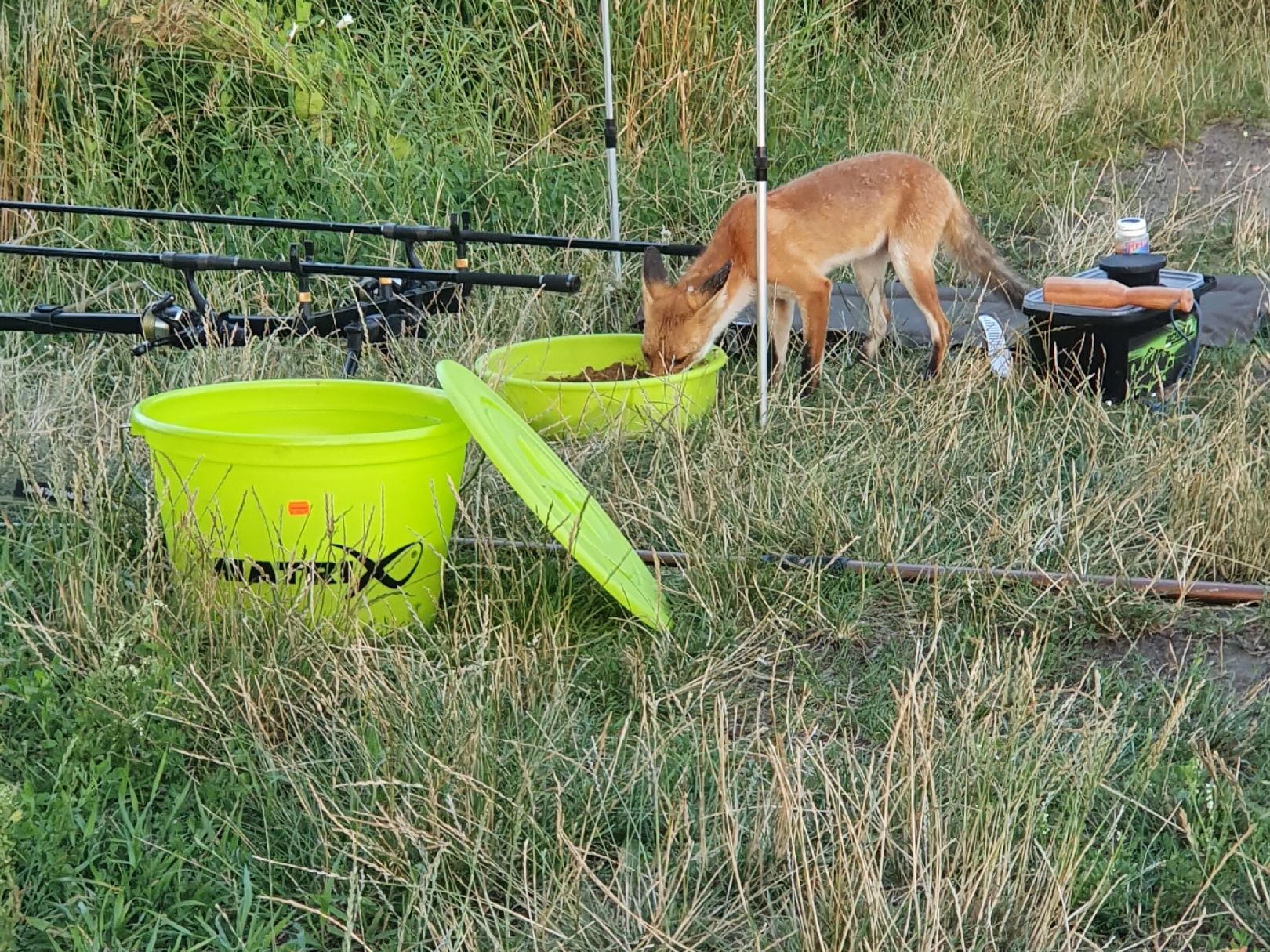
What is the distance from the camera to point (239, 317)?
4.29m

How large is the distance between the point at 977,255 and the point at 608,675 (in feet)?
10.9

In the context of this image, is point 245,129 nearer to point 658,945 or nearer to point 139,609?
point 139,609

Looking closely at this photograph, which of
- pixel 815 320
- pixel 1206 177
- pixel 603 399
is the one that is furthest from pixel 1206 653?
pixel 1206 177

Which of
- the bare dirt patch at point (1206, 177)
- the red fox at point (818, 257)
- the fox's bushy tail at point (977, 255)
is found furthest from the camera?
the bare dirt patch at point (1206, 177)

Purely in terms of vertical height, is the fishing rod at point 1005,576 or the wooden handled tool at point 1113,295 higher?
the wooden handled tool at point 1113,295

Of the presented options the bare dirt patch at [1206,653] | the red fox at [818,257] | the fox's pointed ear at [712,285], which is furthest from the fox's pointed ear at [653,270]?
the bare dirt patch at [1206,653]

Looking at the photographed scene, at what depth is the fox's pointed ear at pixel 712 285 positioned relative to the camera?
16.1ft

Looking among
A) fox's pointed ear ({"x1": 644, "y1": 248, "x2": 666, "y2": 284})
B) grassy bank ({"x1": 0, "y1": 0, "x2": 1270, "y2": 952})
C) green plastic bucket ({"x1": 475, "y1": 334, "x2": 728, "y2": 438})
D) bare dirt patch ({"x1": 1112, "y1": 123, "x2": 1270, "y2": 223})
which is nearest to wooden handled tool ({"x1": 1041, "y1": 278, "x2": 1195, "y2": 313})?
grassy bank ({"x1": 0, "y1": 0, "x2": 1270, "y2": 952})

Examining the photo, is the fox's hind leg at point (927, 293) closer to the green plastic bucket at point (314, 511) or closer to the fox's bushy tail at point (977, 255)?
the fox's bushy tail at point (977, 255)

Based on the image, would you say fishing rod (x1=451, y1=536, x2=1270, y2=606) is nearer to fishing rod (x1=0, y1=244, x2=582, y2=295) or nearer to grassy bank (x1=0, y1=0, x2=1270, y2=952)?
grassy bank (x1=0, y1=0, x2=1270, y2=952)

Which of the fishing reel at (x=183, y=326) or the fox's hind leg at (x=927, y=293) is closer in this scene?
the fishing reel at (x=183, y=326)

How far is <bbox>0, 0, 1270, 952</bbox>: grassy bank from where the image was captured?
239 cm

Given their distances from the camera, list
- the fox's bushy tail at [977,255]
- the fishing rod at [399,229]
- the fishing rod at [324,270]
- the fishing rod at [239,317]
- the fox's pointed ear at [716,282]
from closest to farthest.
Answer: the fishing rod at [324,270]
the fishing rod at [239,317]
the fishing rod at [399,229]
the fox's pointed ear at [716,282]
the fox's bushy tail at [977,255]

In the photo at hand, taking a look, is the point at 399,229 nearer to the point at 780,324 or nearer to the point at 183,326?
the point at 183,326
